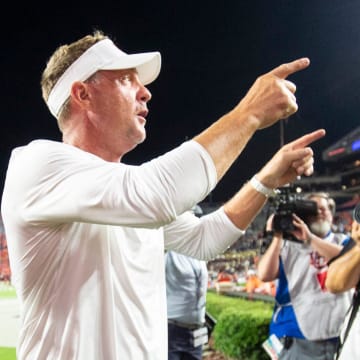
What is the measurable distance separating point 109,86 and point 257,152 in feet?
29.8

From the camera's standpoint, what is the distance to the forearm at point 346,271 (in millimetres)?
2025

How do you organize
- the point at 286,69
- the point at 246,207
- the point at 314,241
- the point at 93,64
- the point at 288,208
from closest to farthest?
the point at 286,69
the point at 93,64
the point at 246,207
the point at 314,241
the point at 288,208

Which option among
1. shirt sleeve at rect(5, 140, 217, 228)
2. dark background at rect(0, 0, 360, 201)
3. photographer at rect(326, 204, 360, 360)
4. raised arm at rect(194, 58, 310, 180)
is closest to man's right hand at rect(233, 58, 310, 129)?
raised arm at rect(194, 58, 310, 180)

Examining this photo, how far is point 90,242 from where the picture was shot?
0.99 metres

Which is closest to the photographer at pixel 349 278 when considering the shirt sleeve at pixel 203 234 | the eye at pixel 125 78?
the shirt sleeve at pixel 203 234

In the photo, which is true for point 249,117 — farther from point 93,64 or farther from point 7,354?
point 7,354

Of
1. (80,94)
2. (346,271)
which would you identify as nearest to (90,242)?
(80,94)

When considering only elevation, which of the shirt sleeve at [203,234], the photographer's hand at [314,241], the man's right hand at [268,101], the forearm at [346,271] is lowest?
the photographer's hand at [314,241]

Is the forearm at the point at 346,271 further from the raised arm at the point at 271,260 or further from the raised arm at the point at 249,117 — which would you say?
the raised arm at the point at 249,117

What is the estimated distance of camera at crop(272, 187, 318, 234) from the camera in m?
3.00

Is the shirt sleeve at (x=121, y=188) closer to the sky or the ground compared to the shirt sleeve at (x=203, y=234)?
closer to the sky

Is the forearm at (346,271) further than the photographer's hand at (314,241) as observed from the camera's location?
No

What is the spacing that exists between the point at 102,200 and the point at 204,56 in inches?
358

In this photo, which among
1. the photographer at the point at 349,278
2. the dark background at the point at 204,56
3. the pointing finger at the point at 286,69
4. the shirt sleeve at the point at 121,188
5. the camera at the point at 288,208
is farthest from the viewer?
the dark background at the point at 204,56
